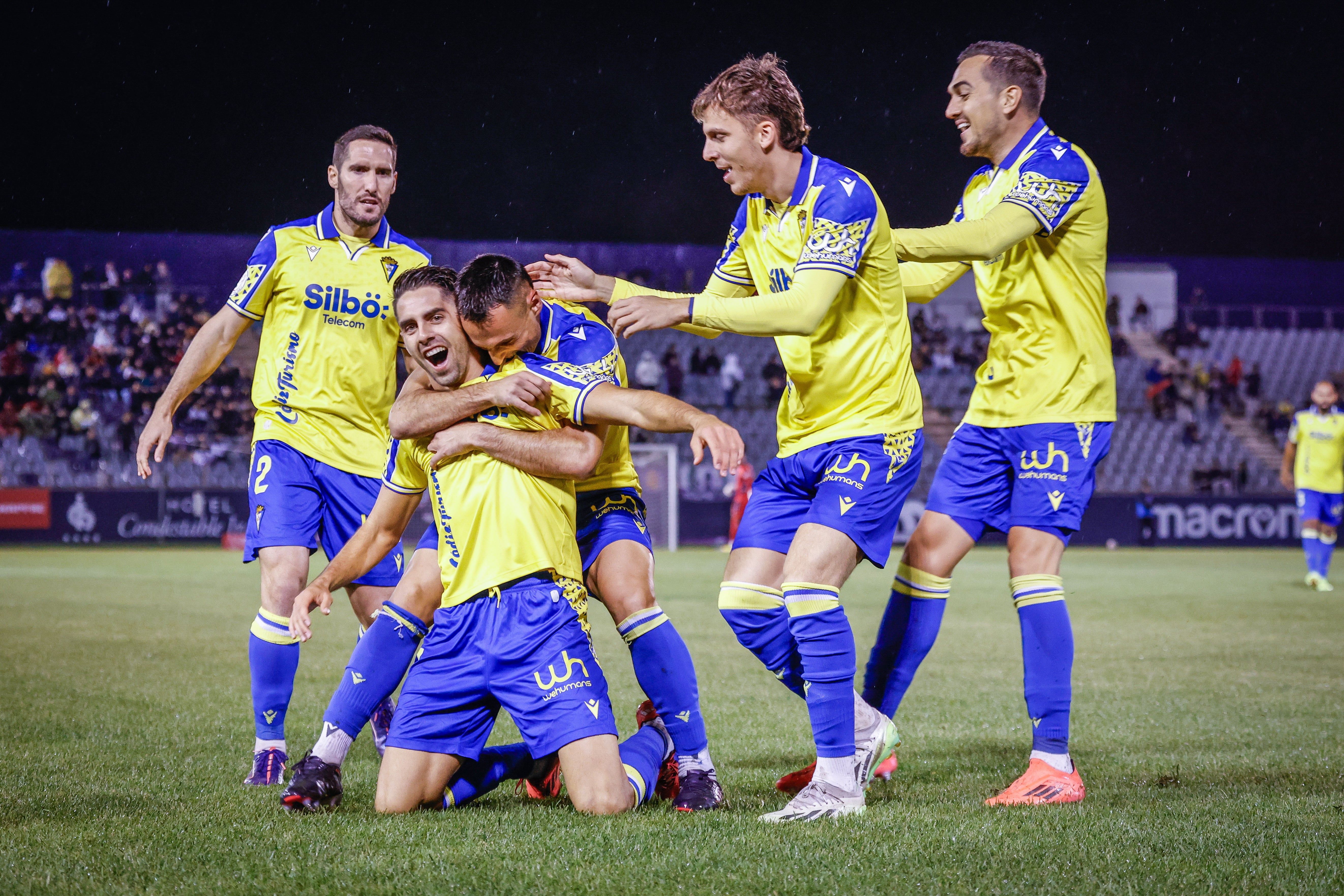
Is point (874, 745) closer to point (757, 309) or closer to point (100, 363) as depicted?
point (757, 309)

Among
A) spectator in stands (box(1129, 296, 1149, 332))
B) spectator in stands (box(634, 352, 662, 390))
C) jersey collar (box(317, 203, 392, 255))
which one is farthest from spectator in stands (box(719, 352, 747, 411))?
jersey collar (box(317, 203, 392, 255))

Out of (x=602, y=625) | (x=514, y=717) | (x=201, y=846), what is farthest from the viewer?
(x=602, y=625)

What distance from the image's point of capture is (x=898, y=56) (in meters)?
13.5

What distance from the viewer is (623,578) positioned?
366 cm

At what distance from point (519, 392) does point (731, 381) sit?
2276 centimetres

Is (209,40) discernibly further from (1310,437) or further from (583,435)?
(1310,437)

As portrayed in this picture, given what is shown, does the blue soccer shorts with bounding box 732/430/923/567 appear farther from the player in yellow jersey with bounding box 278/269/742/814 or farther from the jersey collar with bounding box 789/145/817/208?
the jersey collar with bounding box 789/145/817/208

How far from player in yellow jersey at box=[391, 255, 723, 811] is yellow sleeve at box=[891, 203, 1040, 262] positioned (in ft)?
3.30

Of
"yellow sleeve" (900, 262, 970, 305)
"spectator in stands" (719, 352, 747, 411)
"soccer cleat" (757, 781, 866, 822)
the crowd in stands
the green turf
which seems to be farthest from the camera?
"spectator in stands" (719, 352, 747, 411)

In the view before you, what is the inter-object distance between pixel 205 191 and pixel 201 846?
15.7m

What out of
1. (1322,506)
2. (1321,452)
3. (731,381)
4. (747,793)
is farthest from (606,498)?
(731,381)

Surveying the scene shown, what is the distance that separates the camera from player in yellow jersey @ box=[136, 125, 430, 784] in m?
4.33

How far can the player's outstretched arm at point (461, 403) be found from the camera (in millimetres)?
3357

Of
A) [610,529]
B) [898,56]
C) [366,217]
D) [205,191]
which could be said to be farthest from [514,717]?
[205,191]
